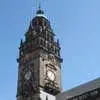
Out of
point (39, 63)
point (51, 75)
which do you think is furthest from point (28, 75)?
point (51, 75)

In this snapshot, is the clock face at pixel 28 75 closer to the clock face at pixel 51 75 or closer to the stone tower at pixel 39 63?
the stone tower at pixel 39 63

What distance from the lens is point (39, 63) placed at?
2109 inches

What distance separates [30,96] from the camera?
170 ft

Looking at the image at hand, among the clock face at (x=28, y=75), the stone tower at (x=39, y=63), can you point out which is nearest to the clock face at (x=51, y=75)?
the stone tower at (x=39, y=63)

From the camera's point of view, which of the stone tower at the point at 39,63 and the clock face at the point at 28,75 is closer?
the stone tower at the point at 39,63

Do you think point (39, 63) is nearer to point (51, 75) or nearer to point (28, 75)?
point (28, 75)

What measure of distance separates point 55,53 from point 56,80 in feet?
14.1

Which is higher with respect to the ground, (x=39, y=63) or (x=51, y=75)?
(x=39, y=63)

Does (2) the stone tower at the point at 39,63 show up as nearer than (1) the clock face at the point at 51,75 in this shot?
Yes

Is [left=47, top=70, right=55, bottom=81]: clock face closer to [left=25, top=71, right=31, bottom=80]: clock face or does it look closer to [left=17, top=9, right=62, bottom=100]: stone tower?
[left=17, top=9, right=62, bottom=100]: stone tower

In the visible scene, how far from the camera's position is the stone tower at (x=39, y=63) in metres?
52.2

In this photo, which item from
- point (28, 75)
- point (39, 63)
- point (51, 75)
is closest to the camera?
point (39, 63)

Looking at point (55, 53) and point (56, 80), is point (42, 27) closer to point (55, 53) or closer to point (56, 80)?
point (55, 53)

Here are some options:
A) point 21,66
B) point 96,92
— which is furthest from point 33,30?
point 96,92
